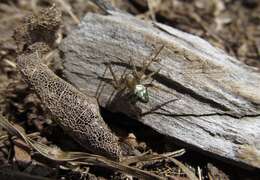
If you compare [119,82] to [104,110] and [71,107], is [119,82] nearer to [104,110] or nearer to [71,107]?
[104,110]

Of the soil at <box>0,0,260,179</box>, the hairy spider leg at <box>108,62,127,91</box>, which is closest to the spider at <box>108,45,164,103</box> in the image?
the hairy spider leg at <box>108,62,127,91</box>

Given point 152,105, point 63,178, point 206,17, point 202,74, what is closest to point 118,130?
point 152,105

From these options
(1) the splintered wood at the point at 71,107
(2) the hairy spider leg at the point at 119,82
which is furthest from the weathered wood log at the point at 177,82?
(1) the splintered wood at the point at 71,107

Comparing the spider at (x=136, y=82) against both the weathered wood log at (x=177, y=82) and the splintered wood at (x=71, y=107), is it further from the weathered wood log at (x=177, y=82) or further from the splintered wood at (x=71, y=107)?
the splintered wood at (x=71, y=107)

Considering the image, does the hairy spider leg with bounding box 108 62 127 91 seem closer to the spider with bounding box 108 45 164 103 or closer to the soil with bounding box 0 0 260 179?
the spider with bounding box 108 45 164 103

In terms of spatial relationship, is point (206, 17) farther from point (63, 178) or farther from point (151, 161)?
point (63, 178)

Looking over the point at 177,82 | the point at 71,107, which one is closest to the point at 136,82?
the point at 177,82
